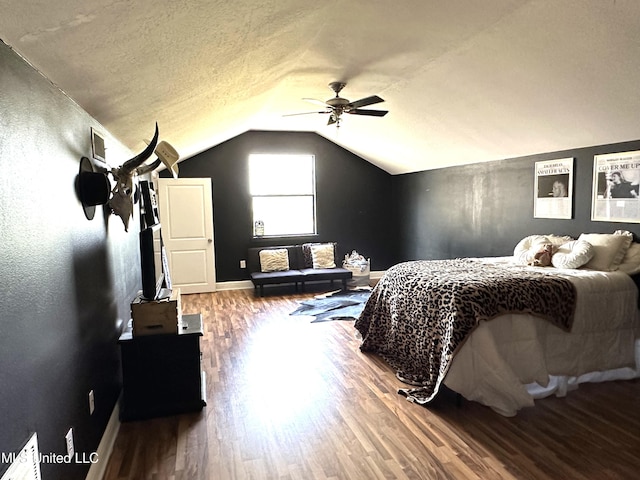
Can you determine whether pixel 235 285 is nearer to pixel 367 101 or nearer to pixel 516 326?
pixel 367 101

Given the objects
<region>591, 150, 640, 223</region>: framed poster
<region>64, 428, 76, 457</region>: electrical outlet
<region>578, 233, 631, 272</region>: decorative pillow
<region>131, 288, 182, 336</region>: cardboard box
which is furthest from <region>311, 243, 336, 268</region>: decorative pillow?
<region>64, 428, 76, 457</region>: electrical outlet

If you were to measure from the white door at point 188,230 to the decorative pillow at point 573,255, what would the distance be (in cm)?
498

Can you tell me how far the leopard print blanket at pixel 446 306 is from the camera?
2953mm

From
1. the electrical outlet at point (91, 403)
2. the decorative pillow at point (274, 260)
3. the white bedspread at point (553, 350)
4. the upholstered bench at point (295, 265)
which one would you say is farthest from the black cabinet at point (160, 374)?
the decorative pillow at point (274, 260)

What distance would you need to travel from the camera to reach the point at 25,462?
1.40 m

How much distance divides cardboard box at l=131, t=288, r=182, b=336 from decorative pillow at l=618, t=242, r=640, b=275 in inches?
141

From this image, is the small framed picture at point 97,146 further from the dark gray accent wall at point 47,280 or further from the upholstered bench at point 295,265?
the upholstered bench at point 295,265

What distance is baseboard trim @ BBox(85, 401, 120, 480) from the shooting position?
7.24ft

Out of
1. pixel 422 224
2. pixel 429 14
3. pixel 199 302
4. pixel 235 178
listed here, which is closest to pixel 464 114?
pixel 429 14

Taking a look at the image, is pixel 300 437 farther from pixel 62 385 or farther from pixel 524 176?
pixel 524 176

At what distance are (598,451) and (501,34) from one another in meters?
2.72

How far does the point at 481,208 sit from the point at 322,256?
2667 millimetres

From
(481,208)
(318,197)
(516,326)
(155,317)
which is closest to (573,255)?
(516,326)

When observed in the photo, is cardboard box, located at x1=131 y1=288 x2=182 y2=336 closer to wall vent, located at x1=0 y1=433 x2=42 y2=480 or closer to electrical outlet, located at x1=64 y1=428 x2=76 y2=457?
electrical outlet, located at x1=64 y1=428 x2=76 y2=457
